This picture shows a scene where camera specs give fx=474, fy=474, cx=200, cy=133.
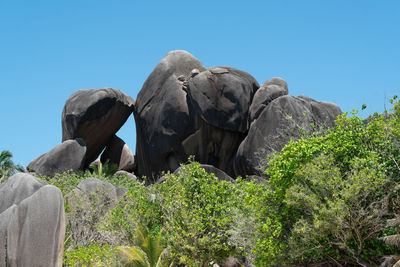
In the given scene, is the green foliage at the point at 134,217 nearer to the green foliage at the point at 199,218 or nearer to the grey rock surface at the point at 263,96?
the green foliage at the point at 199,218

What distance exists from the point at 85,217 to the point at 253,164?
11.9 meters

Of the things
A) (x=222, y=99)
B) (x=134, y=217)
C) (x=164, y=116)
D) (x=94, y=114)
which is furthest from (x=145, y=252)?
(x=94, y=114)

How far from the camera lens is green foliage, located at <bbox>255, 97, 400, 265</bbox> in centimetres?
1162

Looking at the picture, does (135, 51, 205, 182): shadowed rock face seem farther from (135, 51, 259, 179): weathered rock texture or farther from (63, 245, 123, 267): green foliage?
(63, 245, 123, 267): green foliage

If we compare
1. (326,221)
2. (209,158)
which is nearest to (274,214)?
(326,221)

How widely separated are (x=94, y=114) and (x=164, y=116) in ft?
19.3

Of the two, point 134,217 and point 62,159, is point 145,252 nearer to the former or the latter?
point 134,217

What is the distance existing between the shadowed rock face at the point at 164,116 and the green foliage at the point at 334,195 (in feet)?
65.0

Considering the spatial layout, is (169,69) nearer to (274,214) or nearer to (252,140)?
(252,140)

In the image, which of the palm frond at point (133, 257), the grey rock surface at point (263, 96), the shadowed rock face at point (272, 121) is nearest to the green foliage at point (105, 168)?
the shadowed rock face at point (272, 121)

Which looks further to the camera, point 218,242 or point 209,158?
point 209,158

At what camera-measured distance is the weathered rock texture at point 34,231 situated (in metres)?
11.6

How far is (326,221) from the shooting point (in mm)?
11547

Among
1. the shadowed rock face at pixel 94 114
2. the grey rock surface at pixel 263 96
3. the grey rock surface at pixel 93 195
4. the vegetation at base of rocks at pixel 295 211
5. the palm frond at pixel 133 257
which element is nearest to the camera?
the vegetation at base of rocks at pixel 295 211
